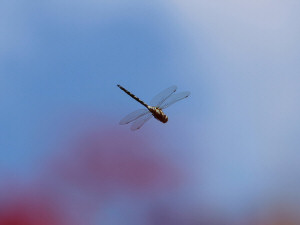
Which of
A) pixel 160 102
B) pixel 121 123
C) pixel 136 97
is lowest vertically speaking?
pixel 121 123

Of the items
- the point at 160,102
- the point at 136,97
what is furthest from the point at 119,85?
the point at 160,102

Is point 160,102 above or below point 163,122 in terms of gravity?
above

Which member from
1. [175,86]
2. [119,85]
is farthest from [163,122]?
[119,85]

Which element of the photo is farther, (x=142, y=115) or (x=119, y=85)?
(x=119, y=85)

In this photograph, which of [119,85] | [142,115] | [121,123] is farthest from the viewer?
[119,85]

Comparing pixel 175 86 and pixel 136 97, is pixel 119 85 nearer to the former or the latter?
pixel 136 97

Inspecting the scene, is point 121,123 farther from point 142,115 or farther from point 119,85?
point 119,85

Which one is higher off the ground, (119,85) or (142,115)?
(119,85)

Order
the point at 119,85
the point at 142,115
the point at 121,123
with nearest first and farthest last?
the point at 121,123
the point at 142,115
the point at 119,85
